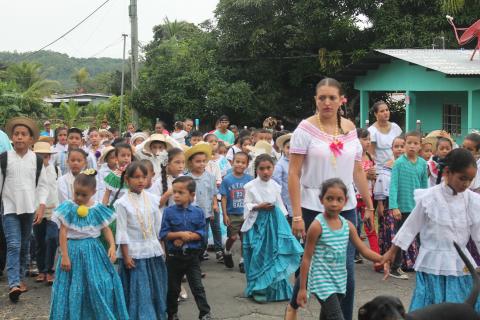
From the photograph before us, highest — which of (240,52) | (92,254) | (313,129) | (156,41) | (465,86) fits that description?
(156,41)

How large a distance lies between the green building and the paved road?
10448mm

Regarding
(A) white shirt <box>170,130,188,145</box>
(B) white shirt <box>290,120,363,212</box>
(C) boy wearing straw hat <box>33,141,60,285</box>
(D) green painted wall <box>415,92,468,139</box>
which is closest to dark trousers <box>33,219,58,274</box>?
(C) boy wearing straw hat <box>33,141,60,285</box>

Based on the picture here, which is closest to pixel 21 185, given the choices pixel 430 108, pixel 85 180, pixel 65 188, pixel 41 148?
pixel 65 188

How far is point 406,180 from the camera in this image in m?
7.38

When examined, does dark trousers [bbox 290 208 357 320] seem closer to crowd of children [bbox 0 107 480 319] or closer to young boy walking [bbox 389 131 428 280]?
crowd of children [bbox 0 107 480 319]

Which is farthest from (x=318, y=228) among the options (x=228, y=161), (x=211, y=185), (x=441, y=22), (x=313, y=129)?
(x=441, y=22)

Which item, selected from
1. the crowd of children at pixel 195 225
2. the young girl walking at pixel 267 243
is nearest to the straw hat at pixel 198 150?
the crowd of children at pixel 195 225

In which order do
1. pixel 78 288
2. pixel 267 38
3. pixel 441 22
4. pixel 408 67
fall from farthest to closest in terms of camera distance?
pixel 267 38 < pixel 441 22 < pixel 408 67 < pixel 78 288

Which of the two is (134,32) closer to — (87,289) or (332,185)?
(87,289)

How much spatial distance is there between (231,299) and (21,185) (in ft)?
8.36

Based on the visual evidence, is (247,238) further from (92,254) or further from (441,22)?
(441,22)

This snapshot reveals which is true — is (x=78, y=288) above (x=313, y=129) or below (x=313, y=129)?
below

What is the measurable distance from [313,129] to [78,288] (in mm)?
2403

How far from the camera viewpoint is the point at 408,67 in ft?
62.1
